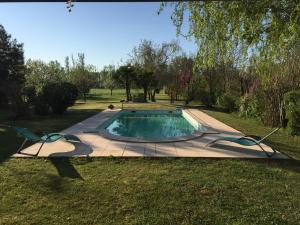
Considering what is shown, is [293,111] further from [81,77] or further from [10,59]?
[81,77]

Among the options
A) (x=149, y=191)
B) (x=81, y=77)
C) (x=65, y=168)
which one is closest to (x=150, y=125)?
(x=65, y=168)

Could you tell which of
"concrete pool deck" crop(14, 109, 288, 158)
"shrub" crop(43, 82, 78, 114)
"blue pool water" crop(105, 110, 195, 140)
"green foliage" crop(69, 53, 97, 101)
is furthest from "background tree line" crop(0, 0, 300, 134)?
"blue pool water" crop(105, 110, 195, 140)

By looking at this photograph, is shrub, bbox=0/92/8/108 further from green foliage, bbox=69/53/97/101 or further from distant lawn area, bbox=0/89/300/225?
distant lawn area, bbox=0/89/300/225

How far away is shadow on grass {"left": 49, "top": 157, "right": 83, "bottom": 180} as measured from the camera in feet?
18.7

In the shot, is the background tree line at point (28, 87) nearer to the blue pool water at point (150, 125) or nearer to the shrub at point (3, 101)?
the shrub at point (3, 101)

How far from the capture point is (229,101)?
18953mm

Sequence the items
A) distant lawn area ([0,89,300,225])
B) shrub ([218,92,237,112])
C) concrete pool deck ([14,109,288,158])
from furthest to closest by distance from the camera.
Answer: shrub ([218,92,237,112]), concrete pool deck ([14,109,288,158]), distant lawn area ([0,89,300,225])

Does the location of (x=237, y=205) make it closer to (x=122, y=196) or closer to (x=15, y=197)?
(x=122, y=196)

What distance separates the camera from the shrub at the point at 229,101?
61.5 ft

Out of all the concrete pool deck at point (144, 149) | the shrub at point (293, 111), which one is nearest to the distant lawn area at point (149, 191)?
the concrete pool deck at point (144, 149)

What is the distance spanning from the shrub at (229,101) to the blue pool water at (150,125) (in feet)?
9.92

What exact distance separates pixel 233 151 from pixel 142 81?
19854mm

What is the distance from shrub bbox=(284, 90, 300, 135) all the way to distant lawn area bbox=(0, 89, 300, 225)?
3168 millimetres

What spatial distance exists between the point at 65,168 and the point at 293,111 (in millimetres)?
7362
